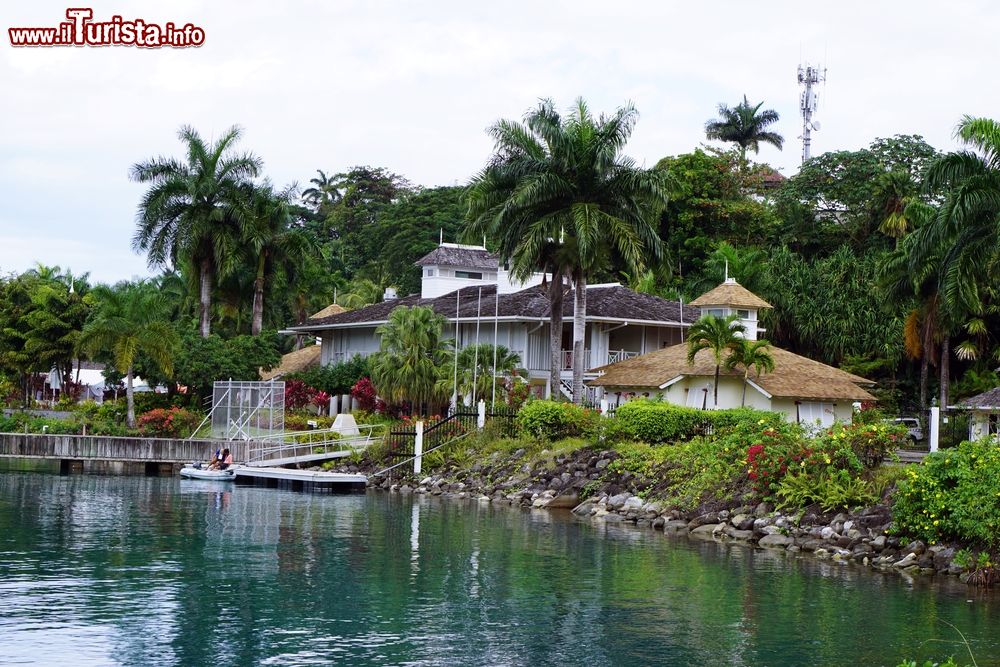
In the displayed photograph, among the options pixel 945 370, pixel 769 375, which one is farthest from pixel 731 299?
pixel 945 370

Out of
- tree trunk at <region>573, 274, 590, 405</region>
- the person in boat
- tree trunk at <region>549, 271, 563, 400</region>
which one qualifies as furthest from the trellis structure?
tree trunk at <region>573, 274, 590, 405</region>

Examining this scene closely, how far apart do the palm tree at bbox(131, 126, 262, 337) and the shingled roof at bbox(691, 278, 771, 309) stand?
26.3m

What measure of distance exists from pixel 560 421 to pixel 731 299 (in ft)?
41.8

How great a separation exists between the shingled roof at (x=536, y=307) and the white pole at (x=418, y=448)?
9.29 metres

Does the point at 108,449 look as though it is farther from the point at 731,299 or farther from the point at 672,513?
the point at 731,299

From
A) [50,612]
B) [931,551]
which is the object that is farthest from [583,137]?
[50,612]

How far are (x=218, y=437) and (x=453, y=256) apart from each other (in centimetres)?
2319

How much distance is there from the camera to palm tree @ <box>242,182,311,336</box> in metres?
68.5

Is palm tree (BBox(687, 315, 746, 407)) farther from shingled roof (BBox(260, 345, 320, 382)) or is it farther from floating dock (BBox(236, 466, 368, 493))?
shingled roof (BBox(260, 345, 320, 382))

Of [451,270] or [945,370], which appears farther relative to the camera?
[451,270]

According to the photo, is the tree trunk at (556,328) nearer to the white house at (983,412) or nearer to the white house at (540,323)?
the white house at (540,323)

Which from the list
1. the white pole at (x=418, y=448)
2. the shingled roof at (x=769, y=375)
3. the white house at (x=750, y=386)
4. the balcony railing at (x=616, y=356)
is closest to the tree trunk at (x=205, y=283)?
the white pole at (x=418, y=448)

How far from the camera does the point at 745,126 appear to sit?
3883 inches

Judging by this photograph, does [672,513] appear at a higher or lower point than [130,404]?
lower
